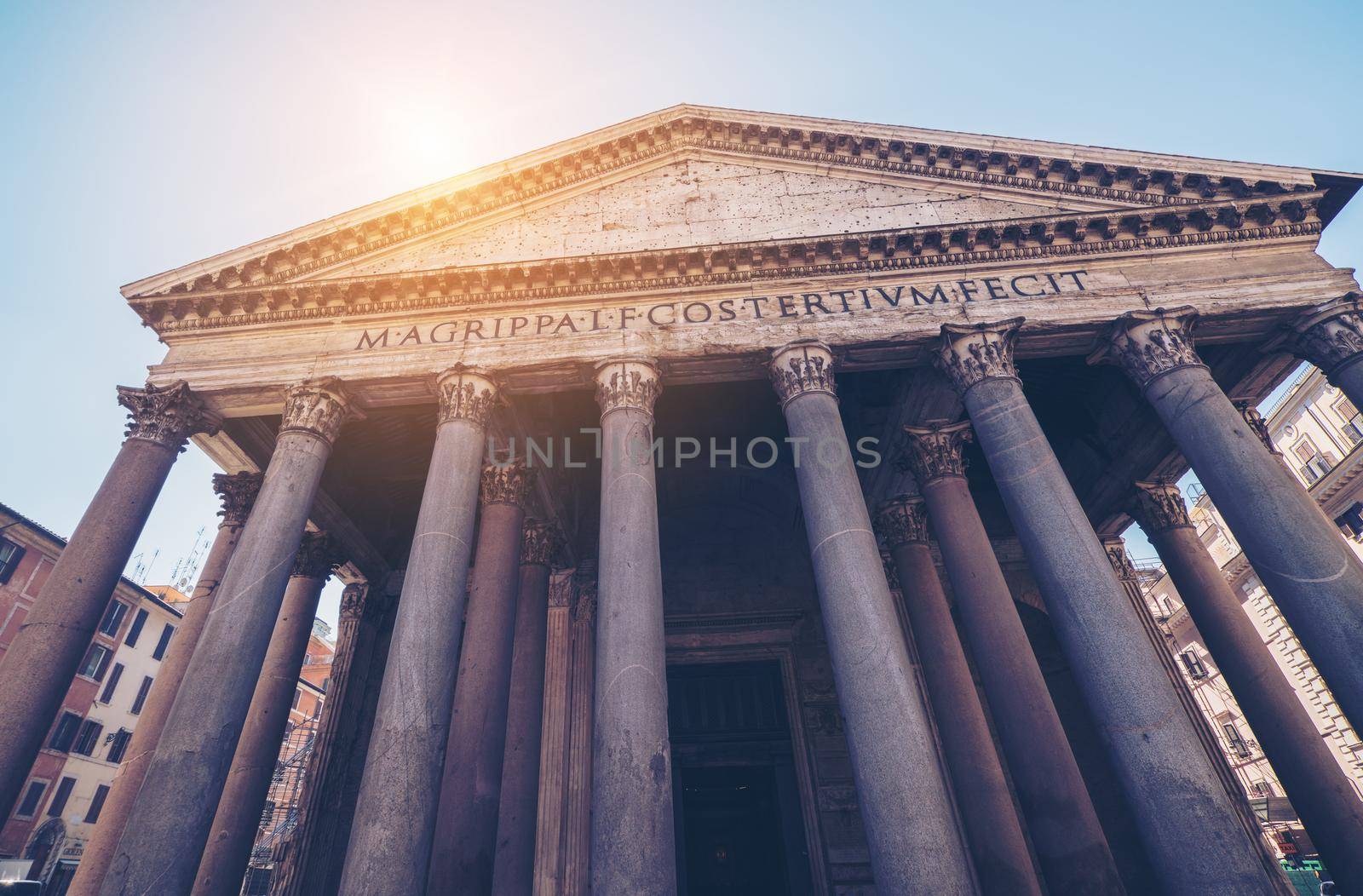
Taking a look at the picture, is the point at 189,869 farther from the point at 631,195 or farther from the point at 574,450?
the point at 631,195

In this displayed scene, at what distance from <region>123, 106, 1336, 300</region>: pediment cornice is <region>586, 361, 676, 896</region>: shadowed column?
16.3ft

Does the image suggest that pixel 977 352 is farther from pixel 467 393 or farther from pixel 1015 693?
pixel 467 393

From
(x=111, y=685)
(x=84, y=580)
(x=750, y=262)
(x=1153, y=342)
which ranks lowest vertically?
(x=84, y=580)

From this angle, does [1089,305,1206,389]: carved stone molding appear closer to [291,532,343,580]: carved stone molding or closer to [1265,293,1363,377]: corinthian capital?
[1265,293,1363,377]: corinthian capital

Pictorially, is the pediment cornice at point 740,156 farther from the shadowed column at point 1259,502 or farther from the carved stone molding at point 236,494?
the carved stone molding at point 236,494

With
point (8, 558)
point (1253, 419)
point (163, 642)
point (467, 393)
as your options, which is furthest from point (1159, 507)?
point (163, 642)

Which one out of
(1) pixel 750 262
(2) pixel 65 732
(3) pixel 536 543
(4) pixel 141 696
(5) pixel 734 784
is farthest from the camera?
(4) pixel 141 696

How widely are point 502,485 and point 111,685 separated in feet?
107

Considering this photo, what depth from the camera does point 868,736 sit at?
6.58m

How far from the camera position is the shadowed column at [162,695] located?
30.3 feet

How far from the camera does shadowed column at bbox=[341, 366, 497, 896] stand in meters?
6.26

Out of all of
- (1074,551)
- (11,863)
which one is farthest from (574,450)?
(11,863)

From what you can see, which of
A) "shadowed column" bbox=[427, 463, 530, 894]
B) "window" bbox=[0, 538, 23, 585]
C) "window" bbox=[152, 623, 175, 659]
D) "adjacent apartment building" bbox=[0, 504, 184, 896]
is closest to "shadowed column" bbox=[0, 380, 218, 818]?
"shadowed column" bbox=[427, 463, 530, 894]

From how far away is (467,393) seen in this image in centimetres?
966
